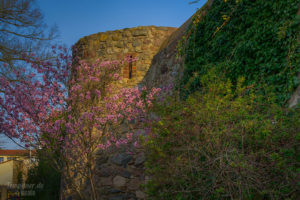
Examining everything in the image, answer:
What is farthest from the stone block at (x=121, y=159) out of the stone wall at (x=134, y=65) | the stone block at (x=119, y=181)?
the stone block at (x=119, y=181)

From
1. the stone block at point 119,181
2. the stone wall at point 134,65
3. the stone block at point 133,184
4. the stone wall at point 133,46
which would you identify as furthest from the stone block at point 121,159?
the stone wall at point 133,46

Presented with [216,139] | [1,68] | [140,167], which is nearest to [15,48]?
[1,68]

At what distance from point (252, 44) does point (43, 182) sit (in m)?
6.98

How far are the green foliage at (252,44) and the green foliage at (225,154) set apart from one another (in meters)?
0.38

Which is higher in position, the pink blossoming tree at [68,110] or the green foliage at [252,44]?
the green foliage at [252,44]

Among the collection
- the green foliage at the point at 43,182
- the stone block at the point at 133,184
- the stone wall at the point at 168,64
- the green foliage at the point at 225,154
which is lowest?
the green foliage at the point at 43,182

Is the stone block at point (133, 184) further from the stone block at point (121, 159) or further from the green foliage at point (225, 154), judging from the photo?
the green foliage at point (225, 154)

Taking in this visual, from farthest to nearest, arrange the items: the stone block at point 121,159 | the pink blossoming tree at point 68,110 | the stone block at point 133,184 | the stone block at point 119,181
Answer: the stone block at point 121,159, the stone block at point 119,181, the stone block at point 133,184, the pink blossoming tree at point 68,110

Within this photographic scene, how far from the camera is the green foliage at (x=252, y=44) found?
3.15m

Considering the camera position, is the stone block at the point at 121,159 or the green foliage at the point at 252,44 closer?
the green foliage at the point at 252,44

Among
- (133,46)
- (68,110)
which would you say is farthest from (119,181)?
(133,46)

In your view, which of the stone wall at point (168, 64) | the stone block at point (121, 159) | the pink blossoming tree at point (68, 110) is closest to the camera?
the pink blossoming tree at point (68, 110)

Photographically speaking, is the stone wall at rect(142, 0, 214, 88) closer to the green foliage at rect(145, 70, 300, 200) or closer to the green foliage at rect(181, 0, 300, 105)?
the green foliage at rect(181, 0, 300, 105)

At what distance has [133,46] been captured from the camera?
22.0ft
